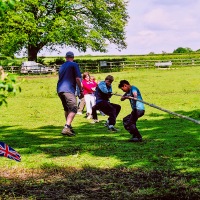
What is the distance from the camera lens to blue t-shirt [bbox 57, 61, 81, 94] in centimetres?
1262

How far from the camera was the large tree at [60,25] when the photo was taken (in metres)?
50.9

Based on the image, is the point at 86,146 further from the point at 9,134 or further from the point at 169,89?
the point at 169,89

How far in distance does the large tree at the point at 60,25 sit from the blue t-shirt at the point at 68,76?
120 feet

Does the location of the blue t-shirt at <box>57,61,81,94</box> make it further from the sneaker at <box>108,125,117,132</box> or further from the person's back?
the sneaker at <box>108,125,117,132</box>

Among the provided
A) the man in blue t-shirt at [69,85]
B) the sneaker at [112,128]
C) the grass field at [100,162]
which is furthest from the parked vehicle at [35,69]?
the man in blue t-shirt at [69,85]

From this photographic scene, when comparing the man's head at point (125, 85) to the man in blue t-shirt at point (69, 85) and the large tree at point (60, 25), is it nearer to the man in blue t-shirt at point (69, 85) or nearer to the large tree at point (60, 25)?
the man in blue t-shirt at point (69, 85)

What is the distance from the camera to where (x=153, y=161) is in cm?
904

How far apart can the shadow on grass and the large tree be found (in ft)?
125

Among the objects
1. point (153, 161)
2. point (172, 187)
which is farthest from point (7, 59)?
point (153, 161)

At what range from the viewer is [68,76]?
12.7 metres

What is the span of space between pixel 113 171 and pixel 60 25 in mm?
44775

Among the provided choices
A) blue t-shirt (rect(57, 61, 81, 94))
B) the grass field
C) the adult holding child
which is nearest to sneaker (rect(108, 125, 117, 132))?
the grass field

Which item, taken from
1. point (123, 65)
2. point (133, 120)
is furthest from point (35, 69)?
point (133, 120)

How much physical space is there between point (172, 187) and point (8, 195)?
2.48 meters
